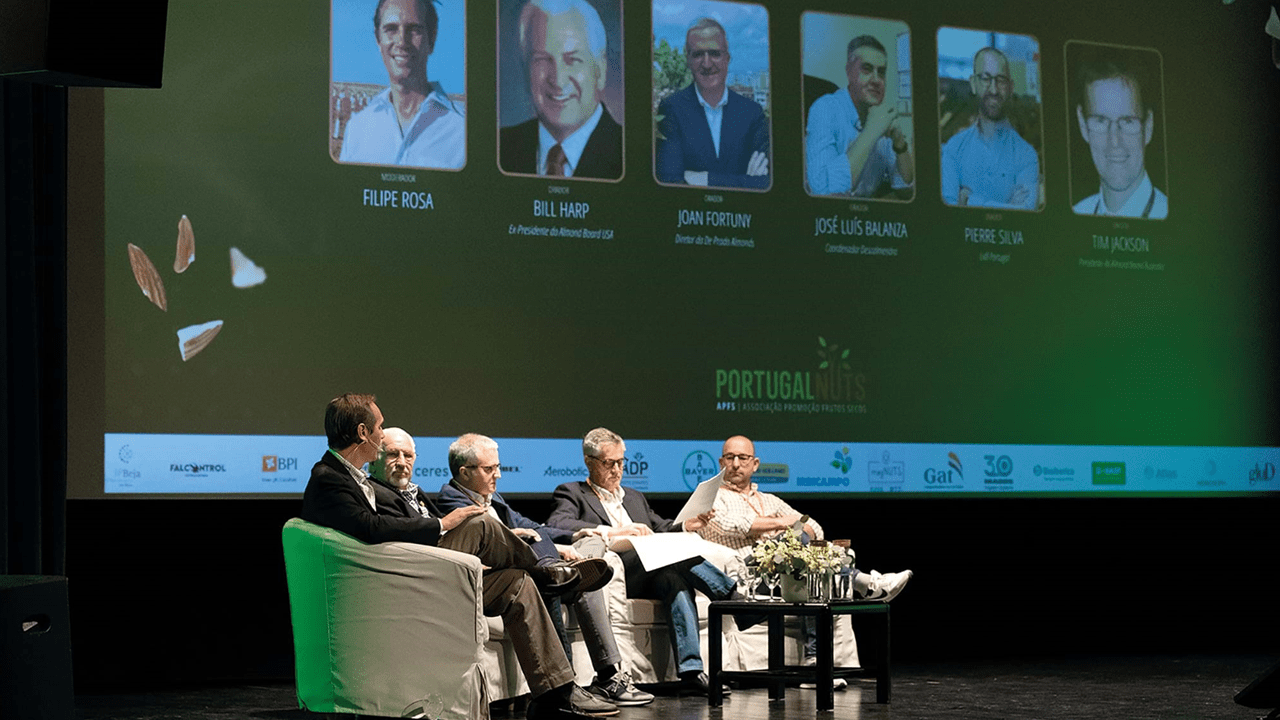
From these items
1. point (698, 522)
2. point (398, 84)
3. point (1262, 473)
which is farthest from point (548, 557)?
point (1262, 473)

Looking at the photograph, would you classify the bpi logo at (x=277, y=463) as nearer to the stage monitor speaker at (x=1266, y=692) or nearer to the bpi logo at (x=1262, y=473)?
the stage monitor speaker at (x=1266, y=692)

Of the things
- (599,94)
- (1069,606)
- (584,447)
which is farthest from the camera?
(1069,606)

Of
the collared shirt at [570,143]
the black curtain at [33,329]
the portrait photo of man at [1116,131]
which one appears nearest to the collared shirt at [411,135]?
the collared shirt at [570,143]

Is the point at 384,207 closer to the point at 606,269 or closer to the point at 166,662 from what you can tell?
the point at 606,269

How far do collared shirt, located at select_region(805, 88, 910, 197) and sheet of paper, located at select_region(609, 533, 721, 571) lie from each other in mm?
1956

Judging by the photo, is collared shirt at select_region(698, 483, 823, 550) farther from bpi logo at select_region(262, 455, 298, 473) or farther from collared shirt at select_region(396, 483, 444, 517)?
bpi logo at select_region(262, 455, 298, 473)

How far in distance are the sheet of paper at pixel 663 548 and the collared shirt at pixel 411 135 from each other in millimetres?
1720

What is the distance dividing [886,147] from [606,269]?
1.38 metres

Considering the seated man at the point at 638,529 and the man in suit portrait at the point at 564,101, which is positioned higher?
the man in suit portrait at the point at 564,101

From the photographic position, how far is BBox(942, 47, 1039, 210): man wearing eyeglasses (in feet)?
20.8

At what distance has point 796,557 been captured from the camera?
4.48 meters

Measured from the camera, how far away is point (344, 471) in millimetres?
3914

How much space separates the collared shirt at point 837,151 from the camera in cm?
615

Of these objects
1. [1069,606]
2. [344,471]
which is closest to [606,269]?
[344,471]
